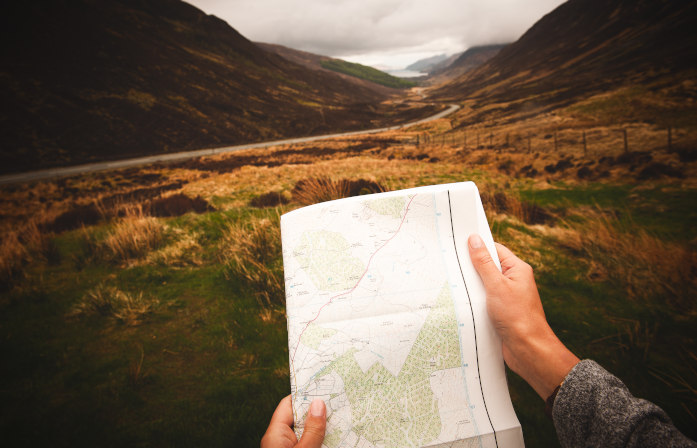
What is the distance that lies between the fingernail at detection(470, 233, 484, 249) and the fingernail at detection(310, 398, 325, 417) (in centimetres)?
112

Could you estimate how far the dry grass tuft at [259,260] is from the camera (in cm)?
313

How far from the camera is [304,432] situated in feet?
3.86

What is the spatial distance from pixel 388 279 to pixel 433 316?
0.30 m

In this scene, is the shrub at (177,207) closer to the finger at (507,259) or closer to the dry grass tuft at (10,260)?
the dry grass tuft at (10,260)

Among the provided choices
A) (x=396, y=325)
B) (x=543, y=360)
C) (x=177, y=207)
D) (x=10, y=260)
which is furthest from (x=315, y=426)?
(x=177, y=207)

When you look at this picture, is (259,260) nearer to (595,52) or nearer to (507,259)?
(507,259)

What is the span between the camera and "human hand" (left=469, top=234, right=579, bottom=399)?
3.88 feet

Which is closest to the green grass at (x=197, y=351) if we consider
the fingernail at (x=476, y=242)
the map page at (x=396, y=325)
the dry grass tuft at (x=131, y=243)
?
the dry grass tuft at (x=131, y=243)

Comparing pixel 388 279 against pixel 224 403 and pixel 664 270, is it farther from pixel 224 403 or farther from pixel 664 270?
pixel 664 270

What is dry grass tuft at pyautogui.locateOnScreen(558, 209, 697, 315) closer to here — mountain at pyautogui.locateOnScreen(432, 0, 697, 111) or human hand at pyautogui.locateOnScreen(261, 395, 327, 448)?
human hand at pyautogui.locateOnScreen(261, 395, 327, 448)

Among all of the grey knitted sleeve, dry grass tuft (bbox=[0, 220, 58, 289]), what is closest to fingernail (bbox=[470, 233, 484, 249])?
the grey knitted sleeve

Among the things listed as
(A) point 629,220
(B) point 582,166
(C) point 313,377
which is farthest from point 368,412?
(B) point 582,166

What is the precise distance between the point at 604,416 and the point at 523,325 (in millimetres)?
414

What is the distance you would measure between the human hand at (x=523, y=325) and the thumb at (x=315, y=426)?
37.8 inches
